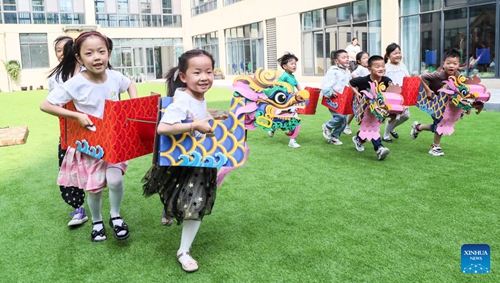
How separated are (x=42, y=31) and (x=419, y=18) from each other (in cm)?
2043

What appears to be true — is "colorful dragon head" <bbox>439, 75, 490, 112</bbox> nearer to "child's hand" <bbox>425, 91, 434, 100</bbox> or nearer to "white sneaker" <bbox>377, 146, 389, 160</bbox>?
"child's hand" <bbox>425, 91, 434, 100</bbox>

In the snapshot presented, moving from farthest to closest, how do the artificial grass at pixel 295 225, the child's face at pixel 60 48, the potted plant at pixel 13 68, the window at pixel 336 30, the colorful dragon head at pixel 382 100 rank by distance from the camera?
1. the potted plant at pixel 13 68
2. the window at pixel 336 30
3. the colorful dragon head at pixel 382 100
4. the child's face at pixel 60 48
5. the artificial grass at pixel 295 225

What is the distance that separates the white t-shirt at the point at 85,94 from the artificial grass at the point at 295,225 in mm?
922

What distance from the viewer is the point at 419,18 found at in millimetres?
13578

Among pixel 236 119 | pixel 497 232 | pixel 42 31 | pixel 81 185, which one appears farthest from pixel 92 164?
pixel 42 31

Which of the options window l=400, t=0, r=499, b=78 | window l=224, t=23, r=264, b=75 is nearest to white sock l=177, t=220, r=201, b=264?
window l=400, t=0, r=499, b=78

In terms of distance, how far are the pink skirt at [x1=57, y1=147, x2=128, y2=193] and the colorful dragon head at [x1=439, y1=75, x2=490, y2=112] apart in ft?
11.8

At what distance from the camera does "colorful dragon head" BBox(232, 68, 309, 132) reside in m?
5.56

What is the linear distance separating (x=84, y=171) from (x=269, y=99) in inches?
120

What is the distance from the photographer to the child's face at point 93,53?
2.79m

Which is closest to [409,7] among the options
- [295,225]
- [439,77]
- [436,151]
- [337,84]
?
[337,84]

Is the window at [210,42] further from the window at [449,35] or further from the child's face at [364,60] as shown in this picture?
the child's face at [364,60]

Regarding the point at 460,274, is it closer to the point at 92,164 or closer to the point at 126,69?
the point at 92,164

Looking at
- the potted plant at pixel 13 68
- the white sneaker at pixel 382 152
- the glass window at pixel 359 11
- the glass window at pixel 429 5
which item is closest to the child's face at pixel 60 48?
the white sneaker at pixel 382 152
